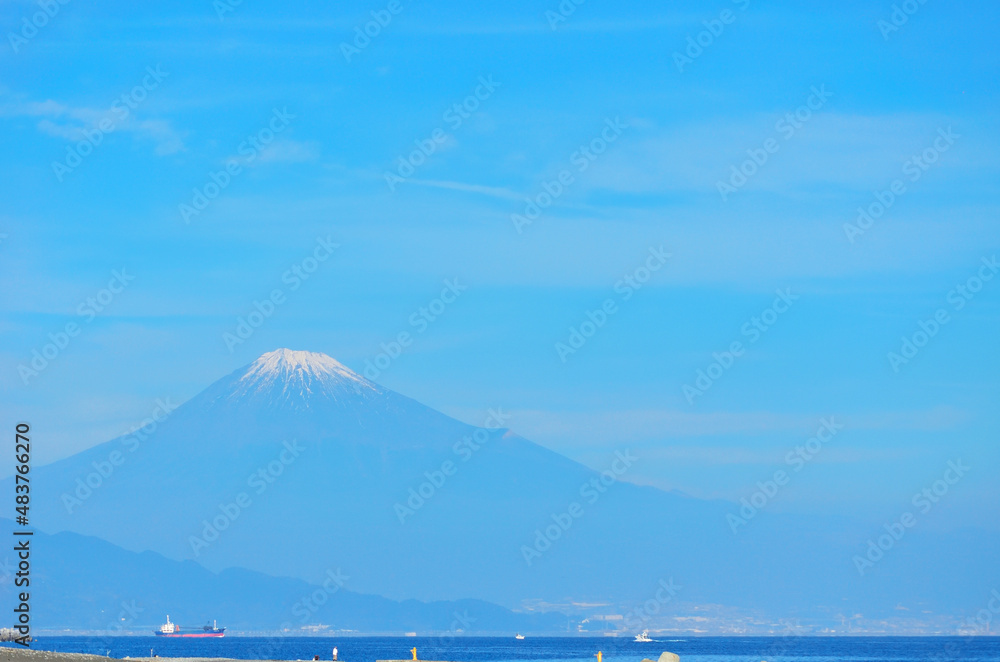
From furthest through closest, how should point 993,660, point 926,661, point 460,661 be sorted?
point 926,661 → point 993,660 → point 460,661

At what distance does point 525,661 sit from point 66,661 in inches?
3696

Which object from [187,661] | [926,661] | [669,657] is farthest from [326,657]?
[669,657]

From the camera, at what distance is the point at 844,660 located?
15900 cm

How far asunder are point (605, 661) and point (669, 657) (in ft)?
235

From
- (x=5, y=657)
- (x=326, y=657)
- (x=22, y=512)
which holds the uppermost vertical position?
(x=326, y=657)

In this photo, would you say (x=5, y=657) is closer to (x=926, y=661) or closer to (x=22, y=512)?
(x=22, y=512)

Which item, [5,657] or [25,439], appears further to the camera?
[5,657]

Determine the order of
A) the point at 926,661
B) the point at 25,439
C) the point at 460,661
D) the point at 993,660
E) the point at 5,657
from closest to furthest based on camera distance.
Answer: the point at 25,439 → the point at 5,657 → the point at 460,661 → the point at 993,660 → the point at 926,661

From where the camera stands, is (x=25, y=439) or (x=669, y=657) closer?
(x=25, y=439)

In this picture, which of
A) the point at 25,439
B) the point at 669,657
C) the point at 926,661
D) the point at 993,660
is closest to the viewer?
the point at 25,439

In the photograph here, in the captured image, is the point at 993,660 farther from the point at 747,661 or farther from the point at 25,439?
the point at 25,439

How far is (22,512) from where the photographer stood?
52.9 meters

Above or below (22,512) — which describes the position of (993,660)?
above

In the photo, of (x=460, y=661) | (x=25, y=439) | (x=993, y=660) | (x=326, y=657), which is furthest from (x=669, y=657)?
(x=326, y=657)
